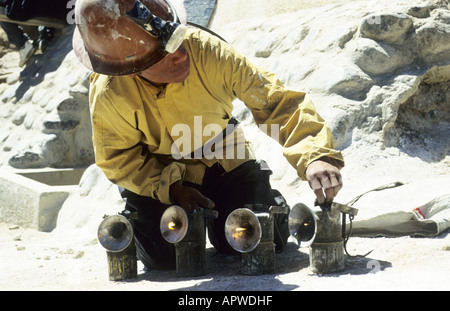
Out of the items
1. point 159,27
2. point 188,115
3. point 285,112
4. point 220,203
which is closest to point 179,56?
point 159,27

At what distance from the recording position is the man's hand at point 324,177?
2523mm

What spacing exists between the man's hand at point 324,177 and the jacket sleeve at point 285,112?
52mm

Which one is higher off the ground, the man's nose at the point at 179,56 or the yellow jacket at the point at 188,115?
the man's nose at the point at 179,56

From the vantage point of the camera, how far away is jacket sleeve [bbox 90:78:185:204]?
2.94m

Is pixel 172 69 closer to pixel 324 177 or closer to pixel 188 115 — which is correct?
pixel 188 115

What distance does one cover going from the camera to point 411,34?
4734 millimetres

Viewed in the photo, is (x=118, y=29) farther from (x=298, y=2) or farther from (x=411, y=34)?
(x=298, y=2)

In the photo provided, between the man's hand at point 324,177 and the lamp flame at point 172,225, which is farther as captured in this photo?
the lamp flame at point 172,225

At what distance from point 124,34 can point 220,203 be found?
1189 mm

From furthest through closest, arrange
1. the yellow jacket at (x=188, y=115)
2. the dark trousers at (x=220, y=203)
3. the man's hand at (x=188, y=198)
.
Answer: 1. the dark trousers at (x=220, y=203)
2. the man's hand at (x=188, y=198)
3. the yellow jacket at (x=188, y=115)

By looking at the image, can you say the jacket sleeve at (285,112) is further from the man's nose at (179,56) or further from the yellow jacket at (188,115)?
the man's nose at (179,56)

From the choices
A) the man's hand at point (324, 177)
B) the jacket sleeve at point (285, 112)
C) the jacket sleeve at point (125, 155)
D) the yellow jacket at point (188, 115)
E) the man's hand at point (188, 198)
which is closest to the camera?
the man's hand at point (324, 177)

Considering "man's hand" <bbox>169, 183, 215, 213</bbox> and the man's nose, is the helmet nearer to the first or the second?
the man's nose

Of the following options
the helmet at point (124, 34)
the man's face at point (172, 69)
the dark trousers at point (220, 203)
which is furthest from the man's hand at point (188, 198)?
the helmet at point (124, 34)
